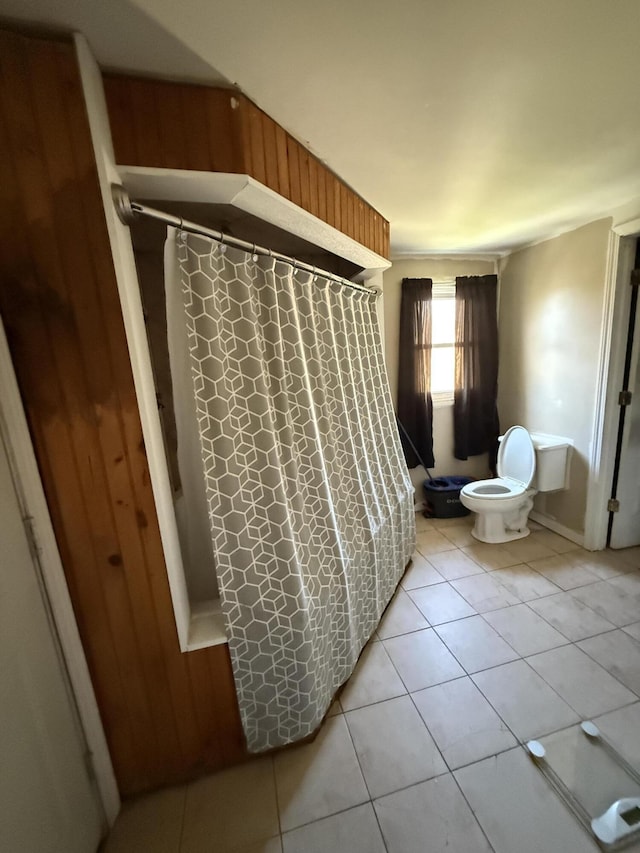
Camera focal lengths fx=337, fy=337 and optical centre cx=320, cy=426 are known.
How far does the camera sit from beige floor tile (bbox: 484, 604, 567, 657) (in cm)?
166

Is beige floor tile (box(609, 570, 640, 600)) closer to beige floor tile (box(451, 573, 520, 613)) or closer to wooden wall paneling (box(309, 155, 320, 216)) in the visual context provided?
beige floor tile (box(451, 573, 520, 613))

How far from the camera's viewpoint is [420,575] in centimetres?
224

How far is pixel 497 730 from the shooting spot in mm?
1304

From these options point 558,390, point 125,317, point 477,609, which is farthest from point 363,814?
point 558,390

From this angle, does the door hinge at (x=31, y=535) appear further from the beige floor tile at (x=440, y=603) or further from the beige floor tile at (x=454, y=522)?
the beige floor tile at (x=454, y=522)

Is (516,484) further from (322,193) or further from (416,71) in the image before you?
(416,71)

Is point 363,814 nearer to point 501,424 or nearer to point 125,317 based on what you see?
point 125,317

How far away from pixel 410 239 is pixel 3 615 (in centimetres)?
273

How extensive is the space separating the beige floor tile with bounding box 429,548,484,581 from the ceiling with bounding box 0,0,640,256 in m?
2.21

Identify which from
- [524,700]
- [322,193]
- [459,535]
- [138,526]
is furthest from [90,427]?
[459,535]

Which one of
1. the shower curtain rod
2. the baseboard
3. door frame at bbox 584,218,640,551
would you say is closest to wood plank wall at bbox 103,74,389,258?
the shower curtain rod

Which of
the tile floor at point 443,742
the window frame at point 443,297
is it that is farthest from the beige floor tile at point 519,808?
the window frame at point 443,297

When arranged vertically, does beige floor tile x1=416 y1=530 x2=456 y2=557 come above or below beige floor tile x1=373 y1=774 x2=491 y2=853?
above

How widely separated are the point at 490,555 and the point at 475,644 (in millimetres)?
855
